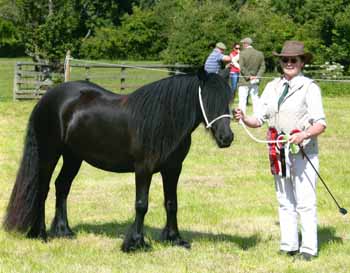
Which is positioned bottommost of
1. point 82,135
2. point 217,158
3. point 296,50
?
point 217,158

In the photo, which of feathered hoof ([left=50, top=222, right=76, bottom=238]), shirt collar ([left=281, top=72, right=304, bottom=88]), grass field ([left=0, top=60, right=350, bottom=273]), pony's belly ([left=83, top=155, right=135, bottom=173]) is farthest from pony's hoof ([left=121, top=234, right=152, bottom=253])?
shirt collar ([left=281, top=72, right=304, bottom=88])

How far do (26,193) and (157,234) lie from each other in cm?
140

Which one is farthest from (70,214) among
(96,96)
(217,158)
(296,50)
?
(217,158)

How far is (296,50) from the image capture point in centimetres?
597

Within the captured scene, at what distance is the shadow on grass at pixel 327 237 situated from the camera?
6831 millimetres

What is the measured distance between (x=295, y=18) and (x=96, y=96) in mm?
34781

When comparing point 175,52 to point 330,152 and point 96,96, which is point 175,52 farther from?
point 96,96

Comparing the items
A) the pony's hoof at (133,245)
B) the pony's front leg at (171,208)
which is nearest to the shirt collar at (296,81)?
the pony's front leg at (171,208)

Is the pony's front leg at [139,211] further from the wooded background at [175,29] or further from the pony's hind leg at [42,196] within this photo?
the wooded background at [175,29]

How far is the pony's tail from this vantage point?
6.95 m

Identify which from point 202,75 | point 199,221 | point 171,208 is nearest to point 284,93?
point 202,75

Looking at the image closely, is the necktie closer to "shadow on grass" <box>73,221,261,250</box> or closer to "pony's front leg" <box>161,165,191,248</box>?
"pony's front leg" <box>161,165,191,248</box>

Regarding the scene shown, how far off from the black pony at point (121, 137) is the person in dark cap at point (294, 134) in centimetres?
43

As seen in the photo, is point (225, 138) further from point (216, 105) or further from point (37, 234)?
point (37, 234)
